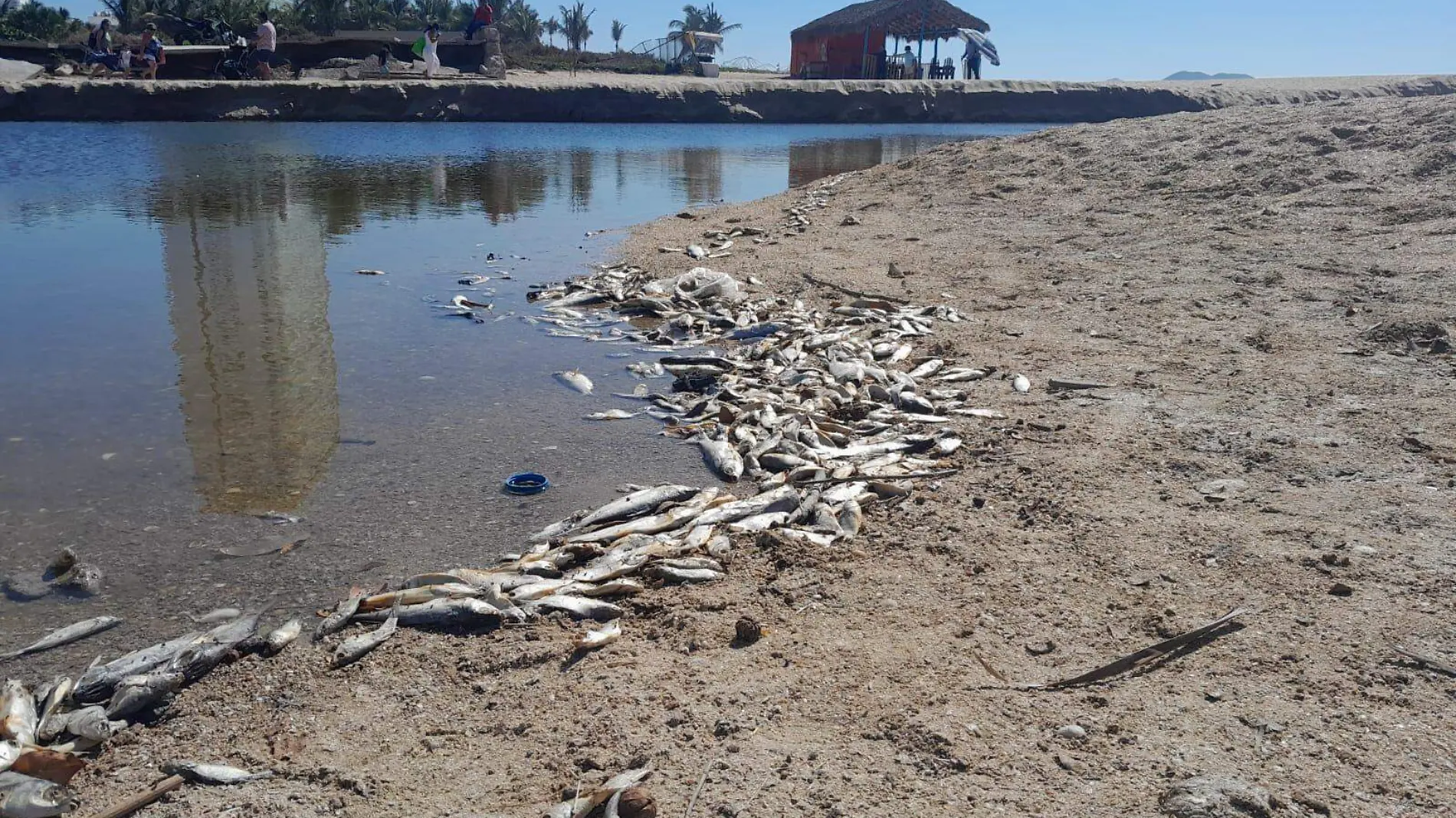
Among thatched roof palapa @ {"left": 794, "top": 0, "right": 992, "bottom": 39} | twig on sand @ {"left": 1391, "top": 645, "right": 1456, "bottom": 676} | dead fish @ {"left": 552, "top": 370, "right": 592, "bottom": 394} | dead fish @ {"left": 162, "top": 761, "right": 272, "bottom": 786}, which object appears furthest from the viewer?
thatched roof palapa @ {"left": 794, "top": 0, "right": 992, "bottom": 39}

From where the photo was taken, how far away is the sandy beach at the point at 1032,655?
2.77 m

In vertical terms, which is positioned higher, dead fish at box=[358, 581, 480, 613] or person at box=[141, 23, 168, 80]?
person at box=[141, 23, 168, 80]

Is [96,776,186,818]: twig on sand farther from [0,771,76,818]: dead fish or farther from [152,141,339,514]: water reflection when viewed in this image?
[152,141,339,514]: water reflection

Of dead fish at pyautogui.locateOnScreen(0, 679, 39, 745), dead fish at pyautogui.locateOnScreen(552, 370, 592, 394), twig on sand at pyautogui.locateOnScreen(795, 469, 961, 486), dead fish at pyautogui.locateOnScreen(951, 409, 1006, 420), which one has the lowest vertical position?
dead fish at pyautogui.locateOnScreen(0, 679, 39, 745)

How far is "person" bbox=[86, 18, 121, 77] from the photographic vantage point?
1383 inches

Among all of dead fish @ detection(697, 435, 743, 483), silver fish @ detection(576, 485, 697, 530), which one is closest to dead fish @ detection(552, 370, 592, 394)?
dead fish @ detection(697, 435, 743, 483)

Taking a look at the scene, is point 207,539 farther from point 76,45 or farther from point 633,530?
point 76,45

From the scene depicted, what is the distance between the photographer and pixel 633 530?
4.74 m

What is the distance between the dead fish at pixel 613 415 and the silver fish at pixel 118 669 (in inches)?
126

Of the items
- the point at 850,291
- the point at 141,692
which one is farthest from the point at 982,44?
the point at 141,692

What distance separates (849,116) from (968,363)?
128 feet

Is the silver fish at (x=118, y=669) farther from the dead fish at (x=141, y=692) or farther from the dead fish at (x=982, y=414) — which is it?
the dead fish at (x=982, y=414)

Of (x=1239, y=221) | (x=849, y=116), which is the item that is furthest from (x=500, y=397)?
(x=849, y=116)

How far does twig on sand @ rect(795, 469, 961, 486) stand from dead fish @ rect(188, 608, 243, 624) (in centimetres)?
262
